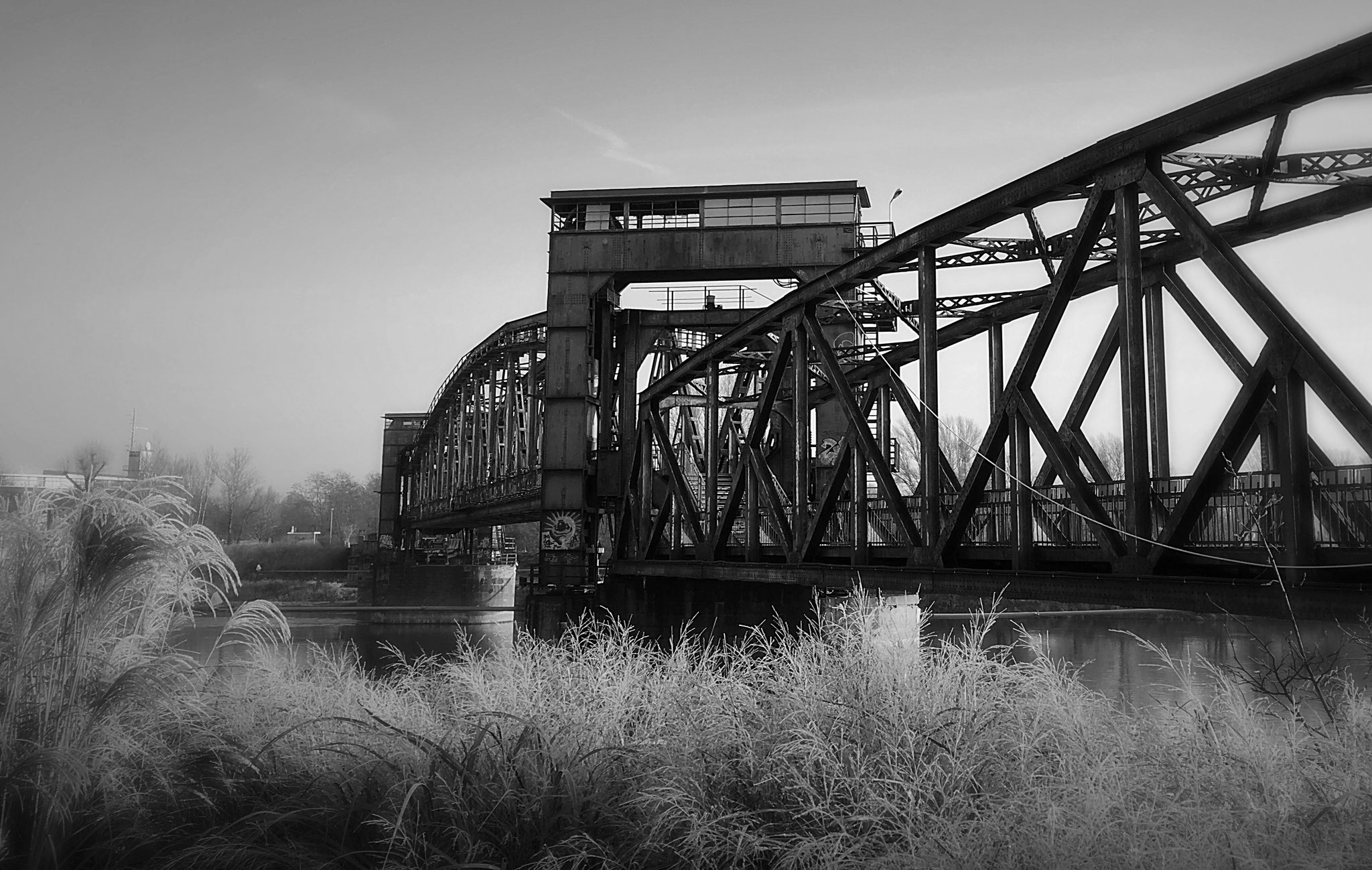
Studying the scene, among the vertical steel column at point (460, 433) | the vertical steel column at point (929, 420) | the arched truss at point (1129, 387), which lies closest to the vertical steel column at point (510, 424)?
the vertical steel column at point (460, 433)

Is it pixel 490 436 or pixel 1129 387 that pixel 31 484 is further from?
pixel 490 436

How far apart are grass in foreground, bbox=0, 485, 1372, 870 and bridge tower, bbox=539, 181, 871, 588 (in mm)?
27277

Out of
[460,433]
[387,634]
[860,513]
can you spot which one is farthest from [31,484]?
[460,433]

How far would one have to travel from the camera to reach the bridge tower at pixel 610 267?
36906 millimetres

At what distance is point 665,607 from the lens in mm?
33312

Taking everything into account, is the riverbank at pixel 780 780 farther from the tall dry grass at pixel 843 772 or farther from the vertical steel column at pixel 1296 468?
the vertical steel column at pixel 1296 468

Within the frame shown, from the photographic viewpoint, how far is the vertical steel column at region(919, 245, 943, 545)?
15662mm

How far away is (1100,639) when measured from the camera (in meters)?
54.3

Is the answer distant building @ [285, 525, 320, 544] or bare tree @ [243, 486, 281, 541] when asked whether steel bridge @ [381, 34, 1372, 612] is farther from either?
distant building @ [285, 525, 320, 544]

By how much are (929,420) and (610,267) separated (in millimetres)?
23569

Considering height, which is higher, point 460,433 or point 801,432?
point 460,433

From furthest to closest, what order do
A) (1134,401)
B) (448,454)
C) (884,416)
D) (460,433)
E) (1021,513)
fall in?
(448,454) → (460,433) → (884,416) → (1021,513) → (1134,401)

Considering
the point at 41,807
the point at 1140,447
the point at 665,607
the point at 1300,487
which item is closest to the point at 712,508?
the point at 665,607

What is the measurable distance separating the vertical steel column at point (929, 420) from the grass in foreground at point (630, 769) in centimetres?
613
